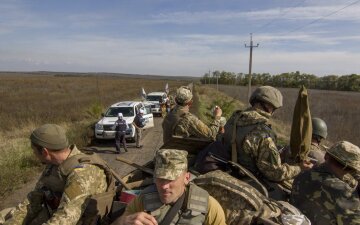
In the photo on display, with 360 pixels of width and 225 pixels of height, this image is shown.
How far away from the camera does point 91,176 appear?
3.34 meters

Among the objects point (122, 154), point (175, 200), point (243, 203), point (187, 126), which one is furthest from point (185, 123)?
point (122, 154)

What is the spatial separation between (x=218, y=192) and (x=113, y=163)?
9577 mm

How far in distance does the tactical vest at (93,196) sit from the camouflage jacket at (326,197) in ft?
6.07

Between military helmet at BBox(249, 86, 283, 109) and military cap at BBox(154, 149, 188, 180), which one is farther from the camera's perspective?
military helmet at BBox(249, 86, 283, 109)

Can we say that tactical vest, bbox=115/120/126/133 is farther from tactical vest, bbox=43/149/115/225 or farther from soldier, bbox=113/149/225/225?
soldier, bbox=113/149/225/225

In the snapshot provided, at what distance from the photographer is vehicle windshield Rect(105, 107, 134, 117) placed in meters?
18.5

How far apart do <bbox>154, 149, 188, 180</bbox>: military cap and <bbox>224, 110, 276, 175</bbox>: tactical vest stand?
1379 mm

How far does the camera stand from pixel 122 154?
14391mm

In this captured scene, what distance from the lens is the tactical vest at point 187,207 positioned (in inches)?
107

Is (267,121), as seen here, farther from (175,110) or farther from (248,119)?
(175,110)

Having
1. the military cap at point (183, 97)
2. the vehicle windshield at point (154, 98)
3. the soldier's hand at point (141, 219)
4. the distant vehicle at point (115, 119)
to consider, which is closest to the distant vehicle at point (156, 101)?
the vehicle windshield at point (154, 98)

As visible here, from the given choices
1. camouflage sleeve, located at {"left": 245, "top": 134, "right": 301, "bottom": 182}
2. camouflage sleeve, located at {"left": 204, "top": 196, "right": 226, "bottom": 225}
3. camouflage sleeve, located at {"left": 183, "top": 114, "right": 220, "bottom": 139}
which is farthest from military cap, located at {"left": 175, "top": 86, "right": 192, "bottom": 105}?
camouflage sleeve, located at {"left": 204, "top": 196, "right": 226, "bottom": 225}

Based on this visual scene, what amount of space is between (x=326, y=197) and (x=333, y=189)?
4.4 inches

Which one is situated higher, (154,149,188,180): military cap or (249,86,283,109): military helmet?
(249,86,283,109): military helmet
